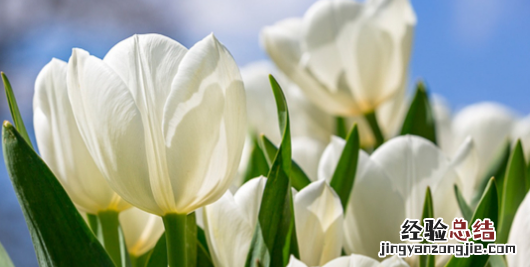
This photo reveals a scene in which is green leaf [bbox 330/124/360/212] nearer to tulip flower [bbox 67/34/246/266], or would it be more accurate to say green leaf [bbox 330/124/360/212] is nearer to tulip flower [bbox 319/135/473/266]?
tulip flower [bbox 319/135/473/266]

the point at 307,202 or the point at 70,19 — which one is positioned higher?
the point at 70,19

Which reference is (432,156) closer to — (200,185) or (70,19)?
(200,185)

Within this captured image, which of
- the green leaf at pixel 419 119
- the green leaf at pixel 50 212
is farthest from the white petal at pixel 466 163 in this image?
the green leaf at pixel 50 212

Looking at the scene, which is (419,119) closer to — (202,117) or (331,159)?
(331,159)

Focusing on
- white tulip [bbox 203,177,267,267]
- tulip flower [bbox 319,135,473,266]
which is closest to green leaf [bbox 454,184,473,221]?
tulip flower [bbox 319,135,473,266]

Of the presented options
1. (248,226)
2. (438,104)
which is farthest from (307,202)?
(438,104)

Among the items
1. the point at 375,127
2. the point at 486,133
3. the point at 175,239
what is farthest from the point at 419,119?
the point at 175,239
